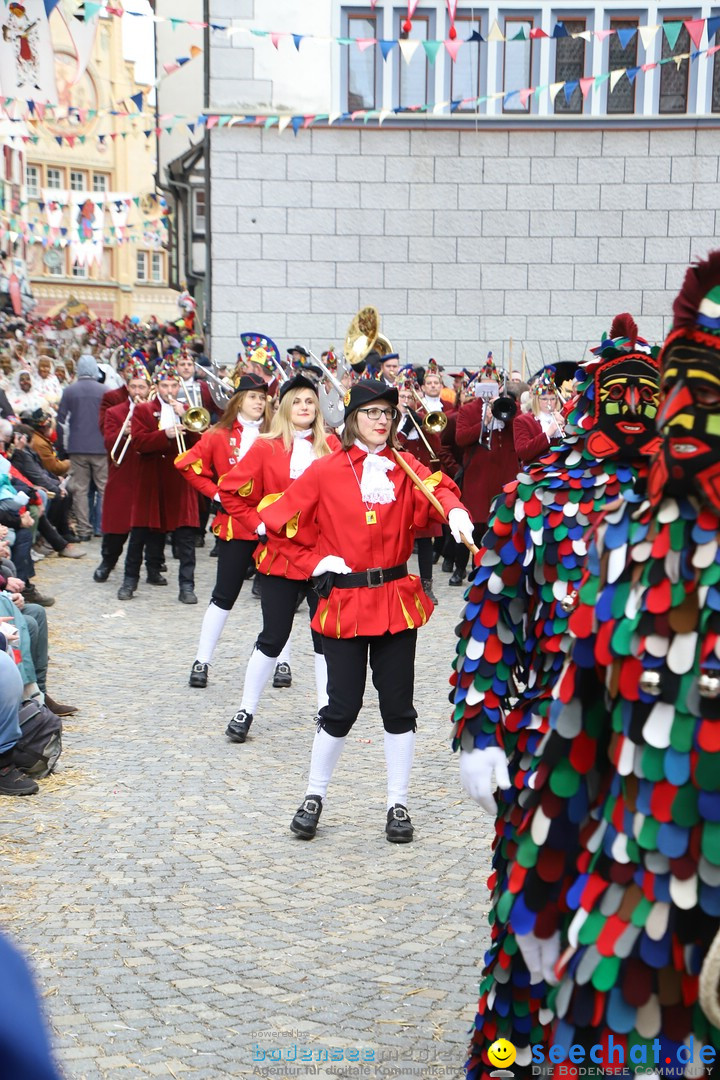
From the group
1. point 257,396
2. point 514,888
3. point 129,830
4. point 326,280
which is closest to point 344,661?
point 129,830

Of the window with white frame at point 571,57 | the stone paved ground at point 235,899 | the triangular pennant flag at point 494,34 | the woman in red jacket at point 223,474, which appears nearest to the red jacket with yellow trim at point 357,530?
the stone paved ground at point 235,899

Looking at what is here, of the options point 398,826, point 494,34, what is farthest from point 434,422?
point 494,34

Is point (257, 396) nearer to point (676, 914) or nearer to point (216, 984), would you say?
point (216, 984)

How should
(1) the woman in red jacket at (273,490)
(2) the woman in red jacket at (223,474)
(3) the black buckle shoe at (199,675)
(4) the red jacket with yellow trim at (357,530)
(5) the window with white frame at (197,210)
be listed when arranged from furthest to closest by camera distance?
(5) the window with white frame at (197,210) < (3) the black buckle shoe at (199,675) < (2) the woman in red jacket at (223,474) < (1) the woman in red jacket at (273,490) < (4) the red jacket with yellow trim at (357,530)

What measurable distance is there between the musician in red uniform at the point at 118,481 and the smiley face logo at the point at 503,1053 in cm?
928

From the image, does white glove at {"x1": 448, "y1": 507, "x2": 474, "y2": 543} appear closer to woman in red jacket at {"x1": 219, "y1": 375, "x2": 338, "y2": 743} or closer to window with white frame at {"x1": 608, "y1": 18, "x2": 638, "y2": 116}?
woman in red jacket at {"x1": 219, "y1": 375, "x2": 338, "y2": 743}

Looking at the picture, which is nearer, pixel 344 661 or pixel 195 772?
pixel 344 661

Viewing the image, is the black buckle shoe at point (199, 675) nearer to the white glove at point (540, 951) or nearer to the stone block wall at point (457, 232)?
the white glove at point (540, 951)

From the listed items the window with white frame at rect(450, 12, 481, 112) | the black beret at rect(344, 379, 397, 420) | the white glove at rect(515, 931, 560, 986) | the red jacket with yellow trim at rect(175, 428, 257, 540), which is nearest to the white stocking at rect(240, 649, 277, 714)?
the red jacket with yellow trim at rect(175, 428, 257, 540)

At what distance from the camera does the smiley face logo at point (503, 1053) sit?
3.20 meters

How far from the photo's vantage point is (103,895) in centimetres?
508

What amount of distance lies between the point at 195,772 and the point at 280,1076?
10.4ft

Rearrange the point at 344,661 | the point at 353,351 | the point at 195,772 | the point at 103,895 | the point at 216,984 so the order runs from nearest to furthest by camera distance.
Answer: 1. the point at 216,984
2. the point at 103,895
3. the point at 344,661
4. the point at 195,772
5. the point at 353,351

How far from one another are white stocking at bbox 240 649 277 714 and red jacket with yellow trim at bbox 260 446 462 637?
1767 mm
